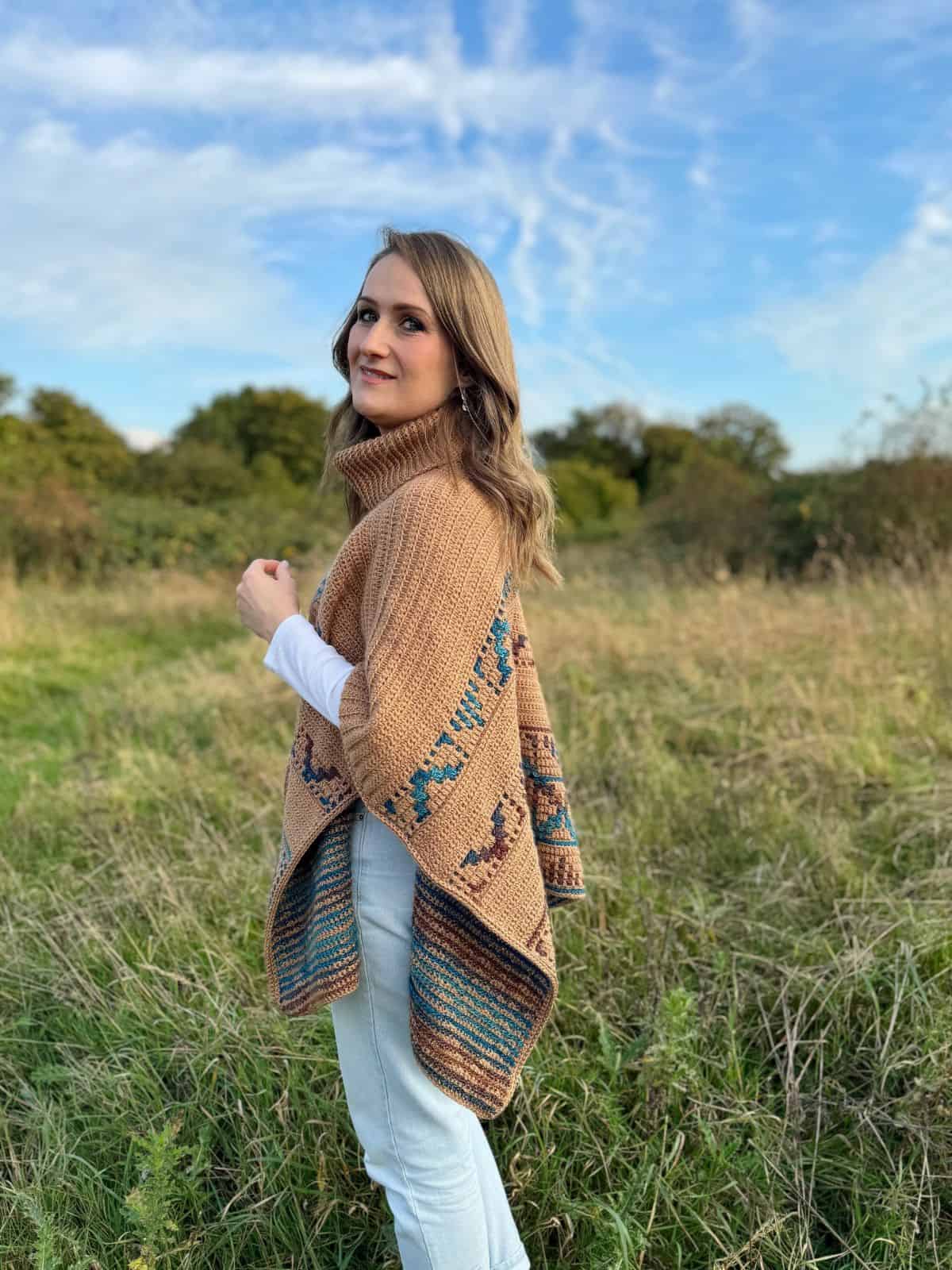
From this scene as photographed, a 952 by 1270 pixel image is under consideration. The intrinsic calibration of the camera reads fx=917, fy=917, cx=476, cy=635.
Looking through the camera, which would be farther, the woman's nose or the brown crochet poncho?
the woman's nose

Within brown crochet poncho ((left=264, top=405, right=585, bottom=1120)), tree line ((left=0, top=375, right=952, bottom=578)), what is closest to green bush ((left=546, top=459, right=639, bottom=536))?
tree line ((left=0, top=375, right=952, bottom=578))

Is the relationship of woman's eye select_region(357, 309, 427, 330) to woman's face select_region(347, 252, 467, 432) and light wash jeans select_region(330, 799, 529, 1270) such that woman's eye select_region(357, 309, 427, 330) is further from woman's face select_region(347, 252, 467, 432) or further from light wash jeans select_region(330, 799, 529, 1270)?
light wash jeans select_region(330, 799, 529, 1270)

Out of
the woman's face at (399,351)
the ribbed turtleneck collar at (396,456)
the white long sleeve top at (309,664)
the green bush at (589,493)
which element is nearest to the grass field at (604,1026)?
the white long sleeve top at (309,664)

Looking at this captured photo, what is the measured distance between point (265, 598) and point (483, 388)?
1.72ft

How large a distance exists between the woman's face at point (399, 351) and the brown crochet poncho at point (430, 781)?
52 mm

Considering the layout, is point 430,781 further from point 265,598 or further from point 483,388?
point 483,388

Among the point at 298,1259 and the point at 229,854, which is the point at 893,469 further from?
the point at 298,1259

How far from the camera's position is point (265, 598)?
156cm

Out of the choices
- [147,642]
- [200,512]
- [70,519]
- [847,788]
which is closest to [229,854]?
[847,788]

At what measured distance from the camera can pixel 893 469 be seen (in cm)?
1060

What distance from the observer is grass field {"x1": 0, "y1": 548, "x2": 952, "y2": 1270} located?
1.89 metres

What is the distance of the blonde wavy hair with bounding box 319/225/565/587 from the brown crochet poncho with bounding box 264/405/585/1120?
44 mm

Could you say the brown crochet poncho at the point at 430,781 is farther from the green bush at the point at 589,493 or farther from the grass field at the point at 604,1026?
the green bush at the point at 589,493

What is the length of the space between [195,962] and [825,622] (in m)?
4.99
